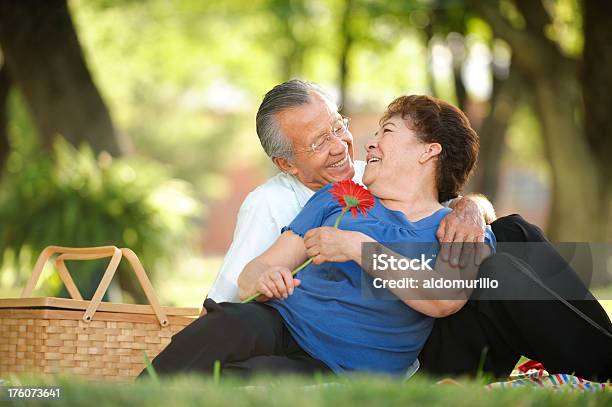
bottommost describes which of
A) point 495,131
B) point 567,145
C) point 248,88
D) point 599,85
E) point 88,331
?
point 88,331

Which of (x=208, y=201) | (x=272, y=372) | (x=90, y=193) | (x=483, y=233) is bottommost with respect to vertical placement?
(x=272, y=372)

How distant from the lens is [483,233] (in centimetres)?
351

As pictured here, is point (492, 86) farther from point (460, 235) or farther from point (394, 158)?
point (460, 235)

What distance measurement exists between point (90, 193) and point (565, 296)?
728 cm

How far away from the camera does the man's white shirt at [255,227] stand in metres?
3.90

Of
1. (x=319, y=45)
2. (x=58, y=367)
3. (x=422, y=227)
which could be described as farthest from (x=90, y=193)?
(x=319, y=45)

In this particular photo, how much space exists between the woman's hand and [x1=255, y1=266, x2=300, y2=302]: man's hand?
0.11m

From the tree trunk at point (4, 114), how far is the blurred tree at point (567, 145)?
722cm

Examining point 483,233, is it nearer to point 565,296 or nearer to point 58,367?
point 565,296

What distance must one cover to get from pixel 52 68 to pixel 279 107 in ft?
22.0

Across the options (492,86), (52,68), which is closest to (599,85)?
(492,86)

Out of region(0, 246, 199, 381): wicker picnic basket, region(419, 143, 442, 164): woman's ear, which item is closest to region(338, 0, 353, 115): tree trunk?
region(0, 246, 199, 381): wicker picnic basket

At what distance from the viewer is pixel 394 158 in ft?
12.3

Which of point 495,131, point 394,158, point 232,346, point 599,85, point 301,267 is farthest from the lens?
point 495,131
